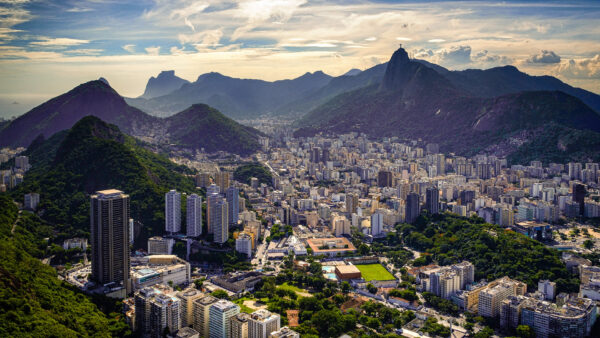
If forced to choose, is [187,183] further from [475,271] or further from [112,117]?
[112,117]

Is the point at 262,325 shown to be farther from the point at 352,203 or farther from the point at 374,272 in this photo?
the point at 352,203

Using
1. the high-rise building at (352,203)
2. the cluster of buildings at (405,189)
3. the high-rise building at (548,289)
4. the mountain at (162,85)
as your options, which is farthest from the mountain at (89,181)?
the mountain at (162,85)

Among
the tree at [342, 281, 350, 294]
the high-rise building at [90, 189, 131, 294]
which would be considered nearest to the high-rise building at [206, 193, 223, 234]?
the high-rise building at [90, 189, 131, 294]

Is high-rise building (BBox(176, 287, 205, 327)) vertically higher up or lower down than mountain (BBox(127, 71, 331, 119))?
lower down

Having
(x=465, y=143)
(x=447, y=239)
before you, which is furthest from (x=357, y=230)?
(x=465, y=143)

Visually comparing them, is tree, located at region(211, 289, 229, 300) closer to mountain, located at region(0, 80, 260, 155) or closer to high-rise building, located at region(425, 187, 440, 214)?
high-rise building, located at region(425, 187, 440, 214)

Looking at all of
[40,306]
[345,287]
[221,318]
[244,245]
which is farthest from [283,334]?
[244,245]
